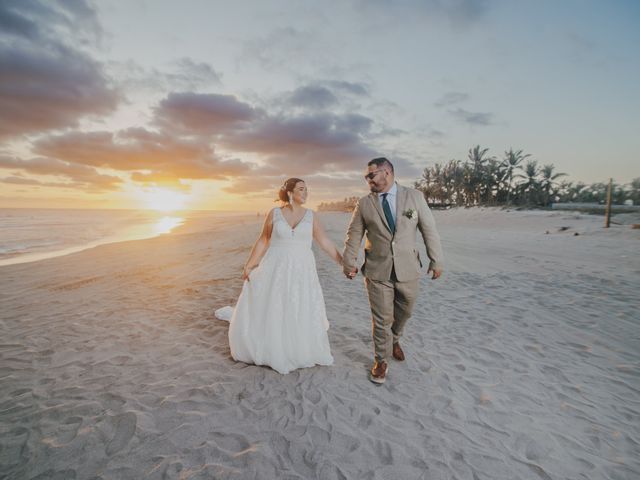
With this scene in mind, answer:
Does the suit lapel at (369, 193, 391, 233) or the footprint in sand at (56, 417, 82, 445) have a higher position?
the suit lapel at (369, 193, 391, 233)

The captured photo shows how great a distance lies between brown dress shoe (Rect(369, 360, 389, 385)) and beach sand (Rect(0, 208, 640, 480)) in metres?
0.19

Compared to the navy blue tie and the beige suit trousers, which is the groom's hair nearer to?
the navy blue tie

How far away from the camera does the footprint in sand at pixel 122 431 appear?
288cm

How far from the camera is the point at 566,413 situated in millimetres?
3379

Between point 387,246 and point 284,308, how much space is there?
1.58 m

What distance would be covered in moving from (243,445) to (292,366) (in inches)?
52.7

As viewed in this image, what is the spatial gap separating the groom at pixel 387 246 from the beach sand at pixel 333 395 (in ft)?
2.80

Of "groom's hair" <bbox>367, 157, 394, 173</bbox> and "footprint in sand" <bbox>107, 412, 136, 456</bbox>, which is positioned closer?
"footprint in sand" <bbox>107, 412, 136, 456</bbox>

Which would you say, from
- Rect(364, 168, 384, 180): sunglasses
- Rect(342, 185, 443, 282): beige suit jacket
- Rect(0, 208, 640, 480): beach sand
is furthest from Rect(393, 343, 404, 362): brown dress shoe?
Rect(364, 168, 384, 180): sunglasses

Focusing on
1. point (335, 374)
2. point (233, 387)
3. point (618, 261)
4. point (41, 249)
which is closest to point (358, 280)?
point (335, 374)

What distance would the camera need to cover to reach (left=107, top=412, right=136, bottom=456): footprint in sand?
288 centimetres

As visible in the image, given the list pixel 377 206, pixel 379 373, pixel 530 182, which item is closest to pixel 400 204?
pixel 377 206

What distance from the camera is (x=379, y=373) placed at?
13.0 ft

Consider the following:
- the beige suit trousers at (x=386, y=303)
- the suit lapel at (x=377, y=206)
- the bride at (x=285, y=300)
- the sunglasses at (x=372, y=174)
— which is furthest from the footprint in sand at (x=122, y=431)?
the sunglasses at (x=372, y=174)
